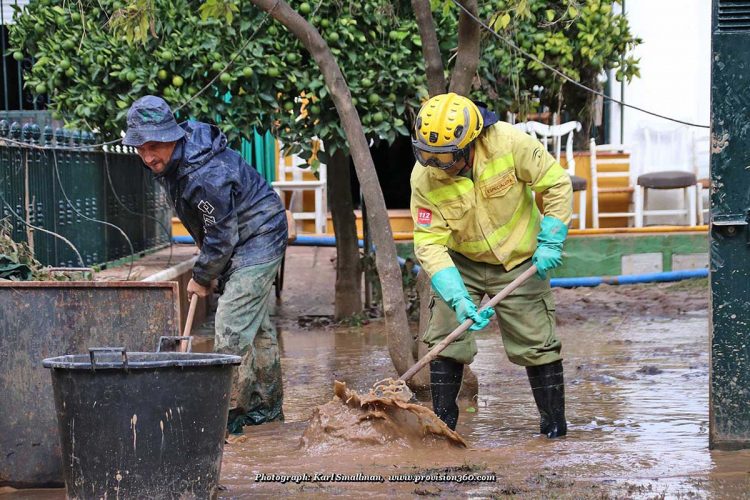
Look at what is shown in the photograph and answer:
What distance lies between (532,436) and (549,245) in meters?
1.01

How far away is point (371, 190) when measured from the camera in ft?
21.7

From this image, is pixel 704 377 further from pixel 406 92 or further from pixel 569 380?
pixel 406 92

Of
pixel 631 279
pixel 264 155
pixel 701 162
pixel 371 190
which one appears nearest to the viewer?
pixel 371 190

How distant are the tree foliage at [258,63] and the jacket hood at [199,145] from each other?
2.30 m

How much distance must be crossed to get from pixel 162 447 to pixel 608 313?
6974mm

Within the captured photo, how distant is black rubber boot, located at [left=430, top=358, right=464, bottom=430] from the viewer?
5.58 metres

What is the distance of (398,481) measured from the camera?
4.79 meters

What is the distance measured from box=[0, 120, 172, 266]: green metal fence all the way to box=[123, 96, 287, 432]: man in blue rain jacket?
3.64ft

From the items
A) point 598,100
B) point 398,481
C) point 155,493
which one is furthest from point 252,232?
point 598,100

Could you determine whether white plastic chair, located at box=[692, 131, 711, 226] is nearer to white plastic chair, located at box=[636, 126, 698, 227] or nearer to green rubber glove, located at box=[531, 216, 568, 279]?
white plastic chair, located at box=[636, 126, 698, 227]

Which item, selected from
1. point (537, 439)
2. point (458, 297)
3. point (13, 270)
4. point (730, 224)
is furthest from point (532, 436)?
point (13, 270)

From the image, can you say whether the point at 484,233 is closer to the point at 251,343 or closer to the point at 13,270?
the point at 251,343

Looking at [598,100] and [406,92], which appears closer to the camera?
[406,92]

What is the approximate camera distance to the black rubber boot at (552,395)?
5520 mm
